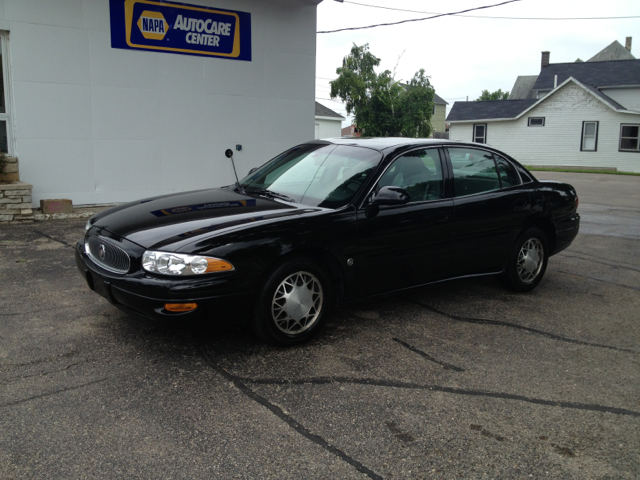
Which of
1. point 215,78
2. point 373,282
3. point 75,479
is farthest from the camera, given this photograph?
point 215,78

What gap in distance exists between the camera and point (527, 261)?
579 cm

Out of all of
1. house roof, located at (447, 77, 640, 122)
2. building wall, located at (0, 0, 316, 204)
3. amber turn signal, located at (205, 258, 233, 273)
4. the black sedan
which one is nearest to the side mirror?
the black sedan

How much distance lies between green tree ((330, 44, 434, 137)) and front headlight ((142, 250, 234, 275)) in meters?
37.7

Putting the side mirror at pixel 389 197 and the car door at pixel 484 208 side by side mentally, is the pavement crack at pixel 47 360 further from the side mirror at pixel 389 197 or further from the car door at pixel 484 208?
the car door at pixel 484 208

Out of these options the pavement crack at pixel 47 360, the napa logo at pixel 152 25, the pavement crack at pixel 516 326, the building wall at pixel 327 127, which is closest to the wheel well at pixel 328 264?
A: the pavement crack at pixel 516 326

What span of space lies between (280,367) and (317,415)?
2.24 ft

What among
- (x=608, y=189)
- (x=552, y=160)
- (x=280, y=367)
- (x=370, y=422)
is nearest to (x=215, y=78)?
(x=280, y=367)

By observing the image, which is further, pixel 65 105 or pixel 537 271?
pixel 65 105

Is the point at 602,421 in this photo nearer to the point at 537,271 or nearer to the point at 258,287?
the point at 258,287

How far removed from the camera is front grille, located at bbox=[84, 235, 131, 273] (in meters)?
3.81

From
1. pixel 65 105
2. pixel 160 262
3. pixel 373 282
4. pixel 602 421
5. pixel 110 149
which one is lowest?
pixel 602 421

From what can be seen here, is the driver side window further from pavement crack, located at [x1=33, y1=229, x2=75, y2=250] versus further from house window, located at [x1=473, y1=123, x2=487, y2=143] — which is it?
house window, located at [x1=473, y1=123, x2=487, y2=143]

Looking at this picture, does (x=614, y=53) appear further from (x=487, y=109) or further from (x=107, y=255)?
(x=107, y=255)

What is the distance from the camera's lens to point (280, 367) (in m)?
3.80
